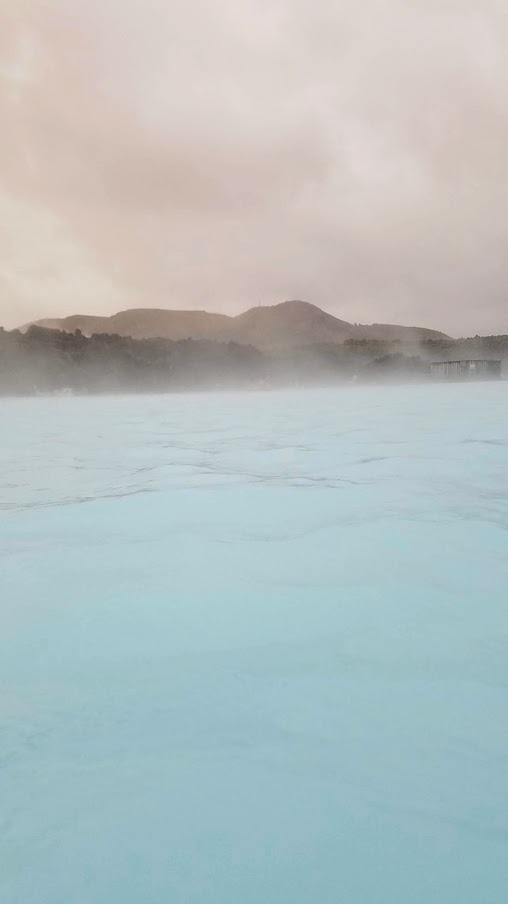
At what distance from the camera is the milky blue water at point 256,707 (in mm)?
1009

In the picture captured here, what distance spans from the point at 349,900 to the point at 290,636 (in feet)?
3.31

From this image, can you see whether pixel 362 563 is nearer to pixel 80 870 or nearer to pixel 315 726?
pixel 315 726

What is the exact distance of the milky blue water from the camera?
101 cm

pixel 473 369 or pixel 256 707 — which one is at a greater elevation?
pixel 473 369

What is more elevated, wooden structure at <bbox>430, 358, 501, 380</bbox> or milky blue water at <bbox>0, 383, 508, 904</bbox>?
wooden structure at <bbox>430, 358, 501, 380</bbox>

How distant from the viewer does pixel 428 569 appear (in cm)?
256

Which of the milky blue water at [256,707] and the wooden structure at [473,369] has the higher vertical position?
the wooden structure at [473,369]

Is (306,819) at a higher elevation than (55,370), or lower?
lower

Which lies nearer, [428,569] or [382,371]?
[428,569]

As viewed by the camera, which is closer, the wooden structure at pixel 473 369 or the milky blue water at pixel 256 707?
the milky blue water at pixel 256 707

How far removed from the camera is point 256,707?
151 centimetres

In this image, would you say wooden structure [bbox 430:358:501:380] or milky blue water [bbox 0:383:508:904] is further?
wooden structure [bbox 430:358:501:380]

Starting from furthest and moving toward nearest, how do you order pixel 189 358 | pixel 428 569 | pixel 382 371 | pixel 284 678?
pixel 382 371 → pixel 189 358 → pixel 428 569 → pixel 284 678

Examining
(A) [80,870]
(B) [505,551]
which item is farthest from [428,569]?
(A) [80,870]
